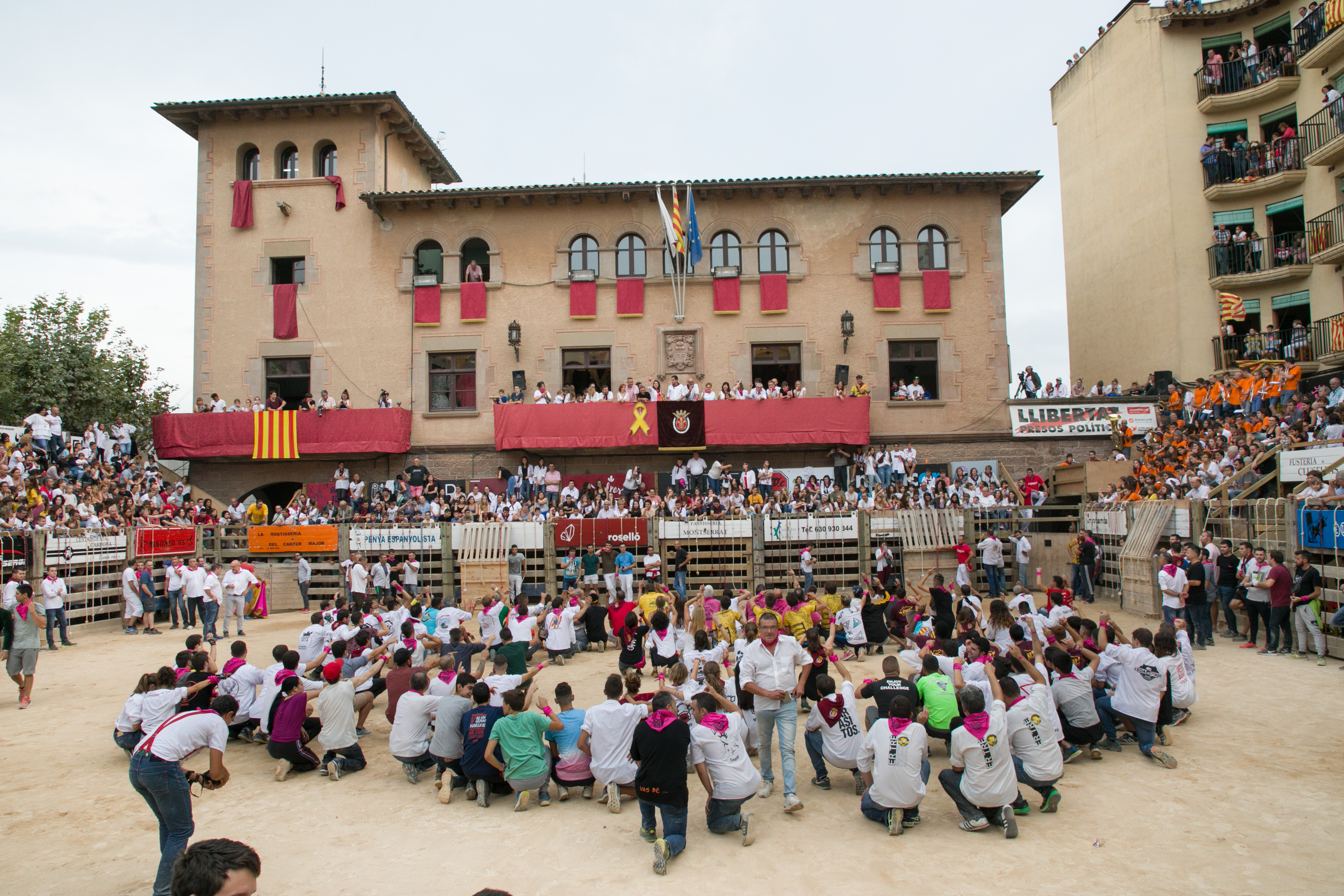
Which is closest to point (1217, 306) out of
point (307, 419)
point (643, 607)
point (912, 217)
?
point (912, 217)

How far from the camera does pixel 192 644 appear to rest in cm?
1045

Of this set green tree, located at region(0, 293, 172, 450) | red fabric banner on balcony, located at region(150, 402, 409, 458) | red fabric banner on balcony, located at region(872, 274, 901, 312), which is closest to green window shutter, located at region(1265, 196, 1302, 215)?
red fabric banner on balcony, located at region(872, 274, 901, 312)

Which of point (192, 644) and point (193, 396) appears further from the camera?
point (193, 396)

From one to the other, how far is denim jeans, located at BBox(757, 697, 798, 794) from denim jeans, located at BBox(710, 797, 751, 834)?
2.40 feet

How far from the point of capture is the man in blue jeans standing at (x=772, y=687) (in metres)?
8.52

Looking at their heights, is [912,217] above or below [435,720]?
above

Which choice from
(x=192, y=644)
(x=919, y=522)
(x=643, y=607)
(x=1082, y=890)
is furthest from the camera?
(x=919, y=522)

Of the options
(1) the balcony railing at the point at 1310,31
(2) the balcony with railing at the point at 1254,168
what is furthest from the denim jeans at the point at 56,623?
(1) the balcony railing at the point at 1310,31

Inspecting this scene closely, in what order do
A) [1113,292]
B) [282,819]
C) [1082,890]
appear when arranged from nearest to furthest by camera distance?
1. [1082,890]
2. [282,819]
3. [1113,292]

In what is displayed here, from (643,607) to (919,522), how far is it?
10714mm

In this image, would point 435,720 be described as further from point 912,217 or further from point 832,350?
point 912,217

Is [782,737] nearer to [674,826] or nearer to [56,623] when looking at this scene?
[674,826]

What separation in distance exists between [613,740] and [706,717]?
1235 millimetres

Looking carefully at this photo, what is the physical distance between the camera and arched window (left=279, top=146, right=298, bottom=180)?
2942 cm
